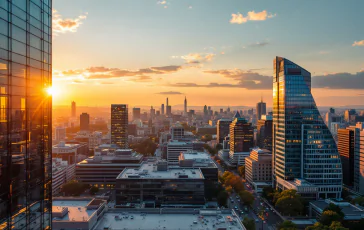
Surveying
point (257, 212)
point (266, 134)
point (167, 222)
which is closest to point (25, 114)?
point (167, 222)

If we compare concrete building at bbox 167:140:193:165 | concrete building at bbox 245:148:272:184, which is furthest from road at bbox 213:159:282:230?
concrete building at bbox 167:140:193:165

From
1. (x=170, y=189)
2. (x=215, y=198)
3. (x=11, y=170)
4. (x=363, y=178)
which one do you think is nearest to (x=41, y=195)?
(x=11, y=170)

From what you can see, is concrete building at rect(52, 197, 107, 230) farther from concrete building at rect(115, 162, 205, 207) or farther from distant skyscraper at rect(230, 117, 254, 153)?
distant skyscraper at rect(230, 117, 254, 153)

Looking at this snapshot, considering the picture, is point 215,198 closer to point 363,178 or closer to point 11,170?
point 363,178

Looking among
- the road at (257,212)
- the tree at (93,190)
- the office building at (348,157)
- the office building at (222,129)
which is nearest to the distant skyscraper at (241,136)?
the office building at (348,157)

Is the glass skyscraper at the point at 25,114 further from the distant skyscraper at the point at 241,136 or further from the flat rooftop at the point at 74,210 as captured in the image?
the distant skyscraper at the point at 241,136

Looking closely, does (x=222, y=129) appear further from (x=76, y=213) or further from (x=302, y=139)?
(x=76, y=213)
